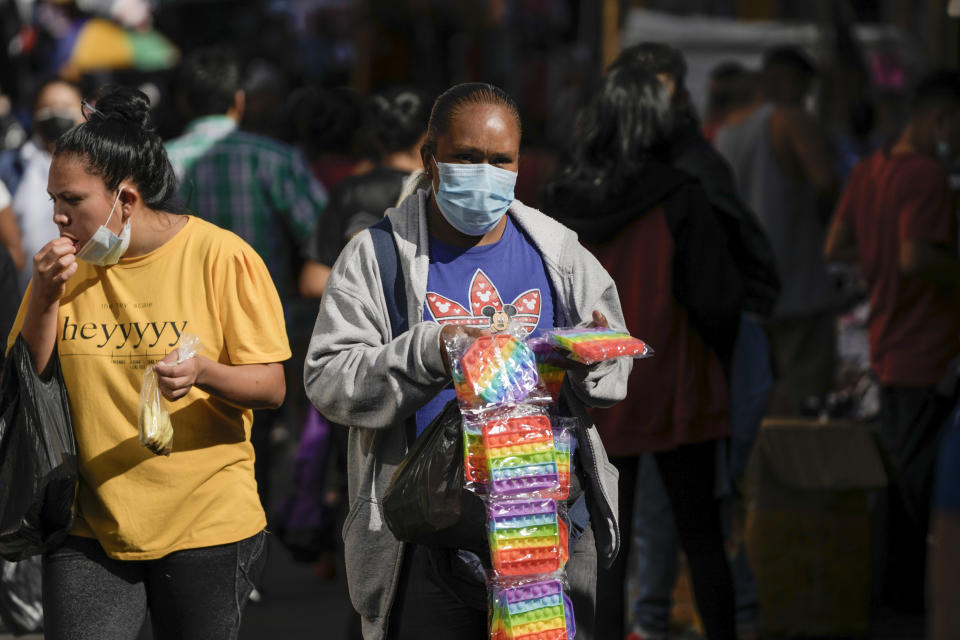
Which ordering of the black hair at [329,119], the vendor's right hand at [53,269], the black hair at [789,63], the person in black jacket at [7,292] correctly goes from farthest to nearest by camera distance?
1. the black hair at [329,119]
2. the black hair at [789,63]
3. the person in black jacket at [7,292]
4. the vendor's right hand at [53,269]

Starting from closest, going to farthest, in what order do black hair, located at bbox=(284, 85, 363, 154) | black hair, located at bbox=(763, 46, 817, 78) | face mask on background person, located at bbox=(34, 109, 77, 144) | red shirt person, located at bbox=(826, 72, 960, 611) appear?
1. red shirt person, located at bbox=(826, 72, 960, 611)
2. face mask on background person, located at bbox=(34, 109, 77, 144)
3. black hair, located at bbox=(763, 46, 817, 78)
4. black hair, located at bbox=(284, 85, 363, 154)

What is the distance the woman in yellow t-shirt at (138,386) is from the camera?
10.9 ft

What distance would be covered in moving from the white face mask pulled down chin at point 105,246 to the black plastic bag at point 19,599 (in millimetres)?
2096

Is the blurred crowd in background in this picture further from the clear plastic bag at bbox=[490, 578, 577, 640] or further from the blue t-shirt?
the clear plastic bag at bbox=[490, 578, 577, 640]

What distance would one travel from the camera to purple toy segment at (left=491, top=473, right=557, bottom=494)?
115 inches

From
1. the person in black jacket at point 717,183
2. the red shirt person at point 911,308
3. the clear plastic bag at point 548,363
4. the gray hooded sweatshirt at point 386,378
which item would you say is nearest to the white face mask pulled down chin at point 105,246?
the gray hooded sweatshirt at point 386,378

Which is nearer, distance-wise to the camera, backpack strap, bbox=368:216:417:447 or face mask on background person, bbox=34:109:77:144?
backpack strap, bbox=368:216:417:447

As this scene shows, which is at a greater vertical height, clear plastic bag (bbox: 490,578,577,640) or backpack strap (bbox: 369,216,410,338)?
backpack strap (bbox: 369,216,410,338)

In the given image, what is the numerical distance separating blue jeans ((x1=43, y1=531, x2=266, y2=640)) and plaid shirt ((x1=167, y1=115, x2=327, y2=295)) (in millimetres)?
2940

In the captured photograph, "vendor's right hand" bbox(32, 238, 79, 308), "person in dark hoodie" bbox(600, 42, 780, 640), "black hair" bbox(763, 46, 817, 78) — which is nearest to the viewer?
"vendor's right hand" bbox(32, 238, 79, 308)

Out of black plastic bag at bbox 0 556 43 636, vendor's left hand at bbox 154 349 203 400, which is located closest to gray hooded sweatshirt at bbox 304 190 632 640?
vendor's left hand at bbox 154 349 203 400

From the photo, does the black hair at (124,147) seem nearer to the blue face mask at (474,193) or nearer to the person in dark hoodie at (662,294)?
the blue face mask at (474,193)

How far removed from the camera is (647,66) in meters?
4.97

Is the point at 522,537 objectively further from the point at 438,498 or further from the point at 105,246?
the point at 105,246
